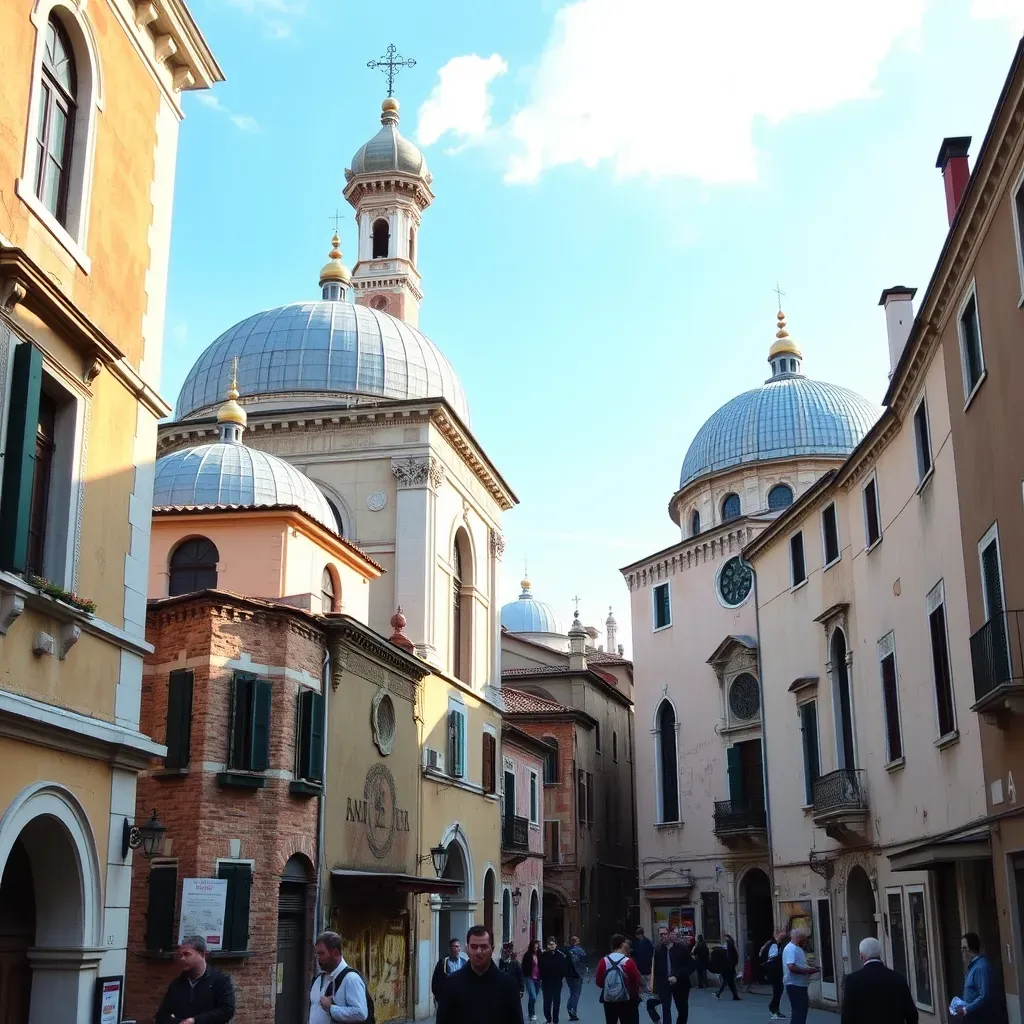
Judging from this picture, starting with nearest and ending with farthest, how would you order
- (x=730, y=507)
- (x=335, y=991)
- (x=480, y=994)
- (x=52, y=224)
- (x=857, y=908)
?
(x=480, y=994)
(x=335, y=991)
(x=52, y=224)
(x=857, y=908)
(x=730, y=507)

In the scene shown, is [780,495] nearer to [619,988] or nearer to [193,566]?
[193,566]

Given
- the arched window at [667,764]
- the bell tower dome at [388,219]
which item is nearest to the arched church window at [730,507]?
the arched window at [667,764]

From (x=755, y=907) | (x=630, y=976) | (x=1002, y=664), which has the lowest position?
(x=630, y=976)

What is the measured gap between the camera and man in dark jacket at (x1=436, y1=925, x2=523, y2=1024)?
6957mm

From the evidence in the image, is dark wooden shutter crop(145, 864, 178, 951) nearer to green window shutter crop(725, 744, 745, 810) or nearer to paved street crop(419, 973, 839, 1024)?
paved street crop(419, 973, 839, 1024)

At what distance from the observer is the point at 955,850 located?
15.0 metres

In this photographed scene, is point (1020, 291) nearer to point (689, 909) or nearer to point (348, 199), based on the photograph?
point (689, 909)

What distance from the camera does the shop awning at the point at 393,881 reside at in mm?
20453

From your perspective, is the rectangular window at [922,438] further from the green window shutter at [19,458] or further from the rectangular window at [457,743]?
the rectangular window at [457,743]

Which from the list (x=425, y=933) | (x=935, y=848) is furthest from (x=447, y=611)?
(x=935, y=848)

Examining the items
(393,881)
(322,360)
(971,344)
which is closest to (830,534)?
(971,344)

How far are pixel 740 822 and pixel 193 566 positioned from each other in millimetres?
20011

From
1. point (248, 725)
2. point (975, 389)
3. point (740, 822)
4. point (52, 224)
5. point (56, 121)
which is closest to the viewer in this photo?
point (52, 224)

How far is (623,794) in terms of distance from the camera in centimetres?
5419
